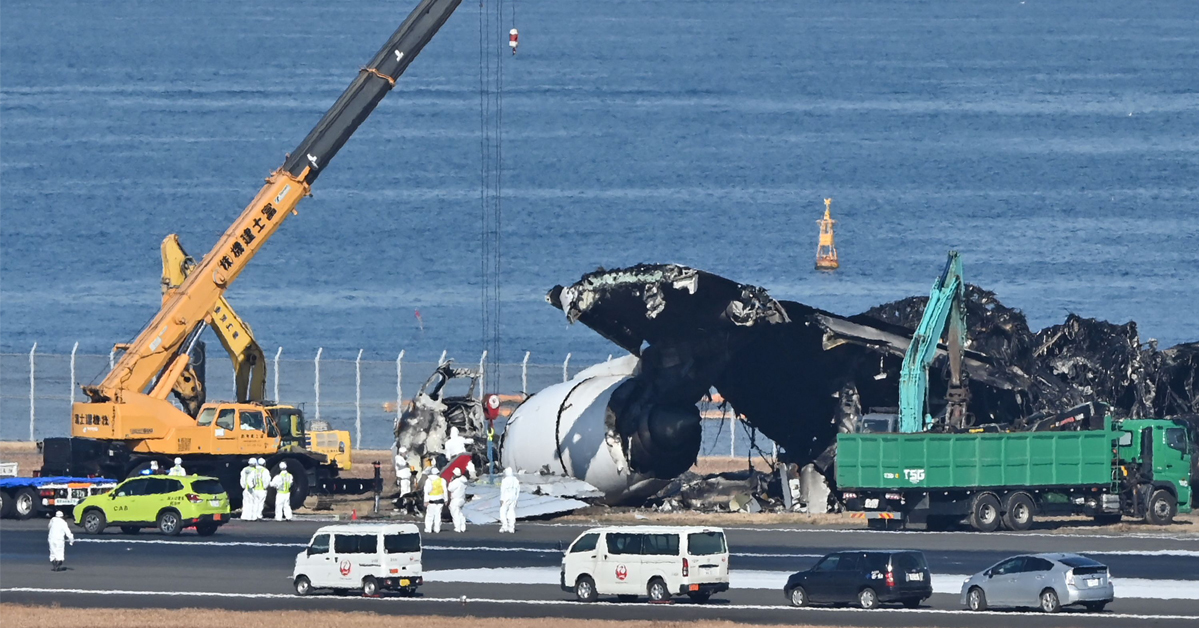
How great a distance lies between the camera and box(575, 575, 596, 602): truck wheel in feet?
134

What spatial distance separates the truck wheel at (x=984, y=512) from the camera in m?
54.6

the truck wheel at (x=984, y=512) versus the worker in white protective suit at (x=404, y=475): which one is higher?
the worker in white protective suit at (x=404, y=475)

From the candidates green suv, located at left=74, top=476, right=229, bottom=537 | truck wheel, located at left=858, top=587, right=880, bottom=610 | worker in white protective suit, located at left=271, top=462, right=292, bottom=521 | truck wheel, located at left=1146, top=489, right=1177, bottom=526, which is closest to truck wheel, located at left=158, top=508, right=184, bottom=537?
green suv, located at left=74, top=476, right=229, bottom=537

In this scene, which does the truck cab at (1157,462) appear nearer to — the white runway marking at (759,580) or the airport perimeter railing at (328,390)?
the white runway marking at (759,580)

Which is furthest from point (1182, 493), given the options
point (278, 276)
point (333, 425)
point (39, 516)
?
point (278, 276)

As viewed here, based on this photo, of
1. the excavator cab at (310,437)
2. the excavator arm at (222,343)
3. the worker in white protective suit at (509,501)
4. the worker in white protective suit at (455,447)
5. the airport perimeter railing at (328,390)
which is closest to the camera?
the worker in white protective suit at (509,501)

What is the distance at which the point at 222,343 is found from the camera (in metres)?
65.4

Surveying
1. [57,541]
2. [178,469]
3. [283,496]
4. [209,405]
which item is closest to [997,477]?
[283,496]

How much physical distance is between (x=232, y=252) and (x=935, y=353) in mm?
20217

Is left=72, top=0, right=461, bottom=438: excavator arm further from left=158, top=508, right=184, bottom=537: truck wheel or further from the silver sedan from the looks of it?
the silver sedan

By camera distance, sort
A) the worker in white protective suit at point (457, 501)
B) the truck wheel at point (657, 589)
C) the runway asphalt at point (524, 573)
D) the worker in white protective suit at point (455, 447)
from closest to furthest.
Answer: the runway asphalt at point (524, 573) < the truck wheel at point (657, 589) < the worker in white protective suit at point (457, 501) < the worker in white protective suit at point (455, 447)

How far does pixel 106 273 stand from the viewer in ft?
570

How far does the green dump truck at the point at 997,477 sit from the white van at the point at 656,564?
1387 cm

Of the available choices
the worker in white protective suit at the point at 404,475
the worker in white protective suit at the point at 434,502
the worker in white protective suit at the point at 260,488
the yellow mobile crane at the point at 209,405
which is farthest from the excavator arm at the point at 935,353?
the worker in white protective suit at the point at 260,488
